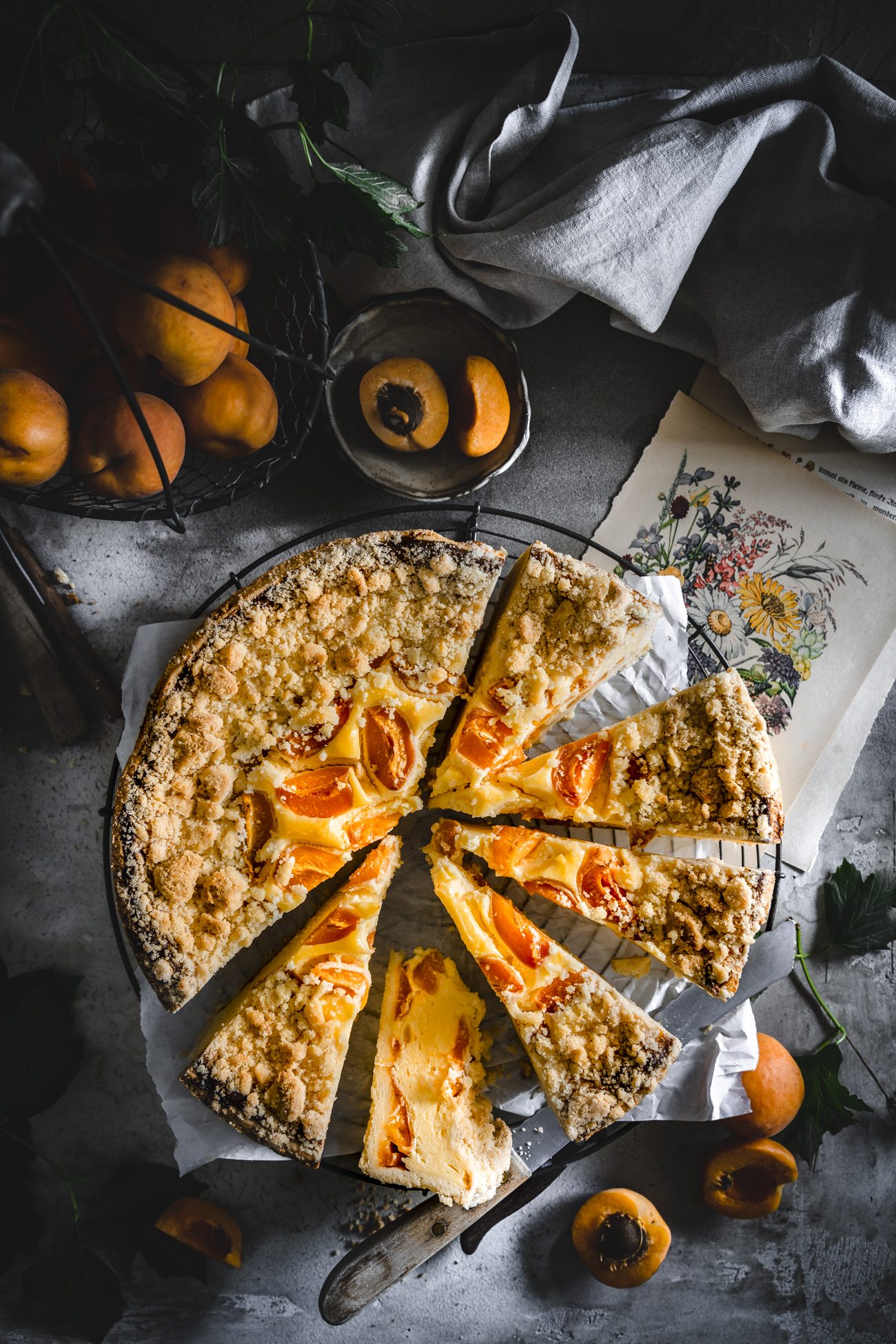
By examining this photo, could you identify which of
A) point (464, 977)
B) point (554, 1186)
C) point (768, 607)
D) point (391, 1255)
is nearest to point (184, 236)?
point (768, 607)

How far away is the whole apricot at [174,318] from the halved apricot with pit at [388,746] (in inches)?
42.6

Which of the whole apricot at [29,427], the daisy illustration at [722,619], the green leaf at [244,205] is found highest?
the green leaf at [244,205]

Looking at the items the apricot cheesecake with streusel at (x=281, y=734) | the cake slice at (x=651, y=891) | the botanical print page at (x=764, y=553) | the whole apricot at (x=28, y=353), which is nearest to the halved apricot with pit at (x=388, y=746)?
the apricot cheesecake with streusel at (x=281, y=734)

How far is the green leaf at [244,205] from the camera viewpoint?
7.50 feet

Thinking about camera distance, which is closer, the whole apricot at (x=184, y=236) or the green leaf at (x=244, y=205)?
the green leaf at (x=244, y=205)

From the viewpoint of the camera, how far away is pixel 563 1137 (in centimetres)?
272

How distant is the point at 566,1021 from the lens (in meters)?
2.59

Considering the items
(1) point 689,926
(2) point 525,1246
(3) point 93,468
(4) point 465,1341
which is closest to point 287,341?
(3) point 93,468

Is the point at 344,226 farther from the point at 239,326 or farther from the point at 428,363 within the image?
the point at 428,363

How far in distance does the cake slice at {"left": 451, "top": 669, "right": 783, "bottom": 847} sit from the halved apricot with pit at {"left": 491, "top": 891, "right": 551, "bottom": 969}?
12.1 inches

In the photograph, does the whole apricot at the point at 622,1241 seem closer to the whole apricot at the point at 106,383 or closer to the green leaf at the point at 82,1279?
the green leaf at the point at 82,1279

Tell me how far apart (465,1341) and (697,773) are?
2160 mm

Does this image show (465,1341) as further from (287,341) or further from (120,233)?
(120,233)

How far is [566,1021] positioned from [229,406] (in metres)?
2.01
